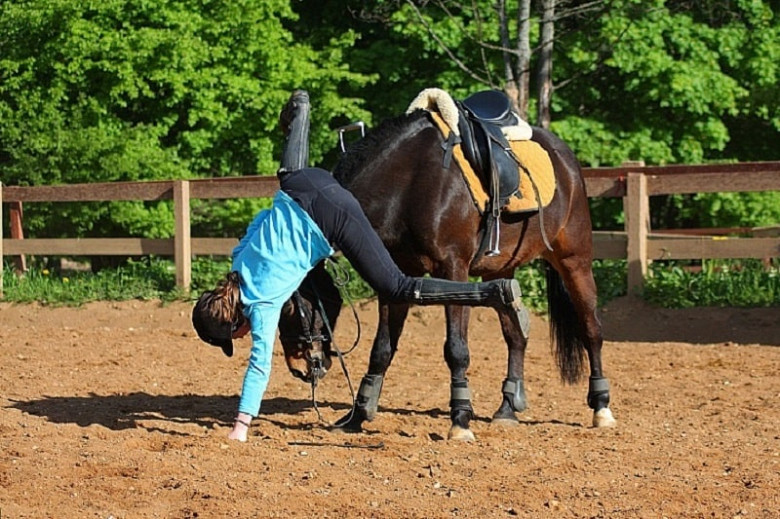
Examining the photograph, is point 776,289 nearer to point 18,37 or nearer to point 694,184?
point 694,184

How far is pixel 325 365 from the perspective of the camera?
6.89m

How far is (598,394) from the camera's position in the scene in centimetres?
788

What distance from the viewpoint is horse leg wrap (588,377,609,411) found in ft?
25.7

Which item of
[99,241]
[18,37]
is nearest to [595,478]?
[99,241]

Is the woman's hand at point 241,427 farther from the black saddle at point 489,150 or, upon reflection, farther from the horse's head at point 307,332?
the black saddle at point 489,150

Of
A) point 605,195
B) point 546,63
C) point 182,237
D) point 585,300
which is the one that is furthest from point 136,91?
point 585,300

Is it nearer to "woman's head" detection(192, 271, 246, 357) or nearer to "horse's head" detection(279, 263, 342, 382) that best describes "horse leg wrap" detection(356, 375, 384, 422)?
"horse's head" detection(279, 263, 342, 382)

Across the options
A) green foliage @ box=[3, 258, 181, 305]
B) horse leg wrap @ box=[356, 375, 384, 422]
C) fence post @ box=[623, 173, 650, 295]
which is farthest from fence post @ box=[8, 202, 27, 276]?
horse leg wrap @ box=[356, 375, 384, 422]

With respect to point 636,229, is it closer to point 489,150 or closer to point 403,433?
point 489,150

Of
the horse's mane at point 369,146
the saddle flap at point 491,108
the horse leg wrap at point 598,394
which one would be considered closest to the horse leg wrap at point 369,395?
the horse's mane at point 369,146

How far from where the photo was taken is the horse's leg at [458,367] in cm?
705

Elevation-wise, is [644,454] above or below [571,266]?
below

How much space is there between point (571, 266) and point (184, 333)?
4938mm

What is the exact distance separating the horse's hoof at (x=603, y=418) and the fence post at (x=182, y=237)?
7.46 meters
